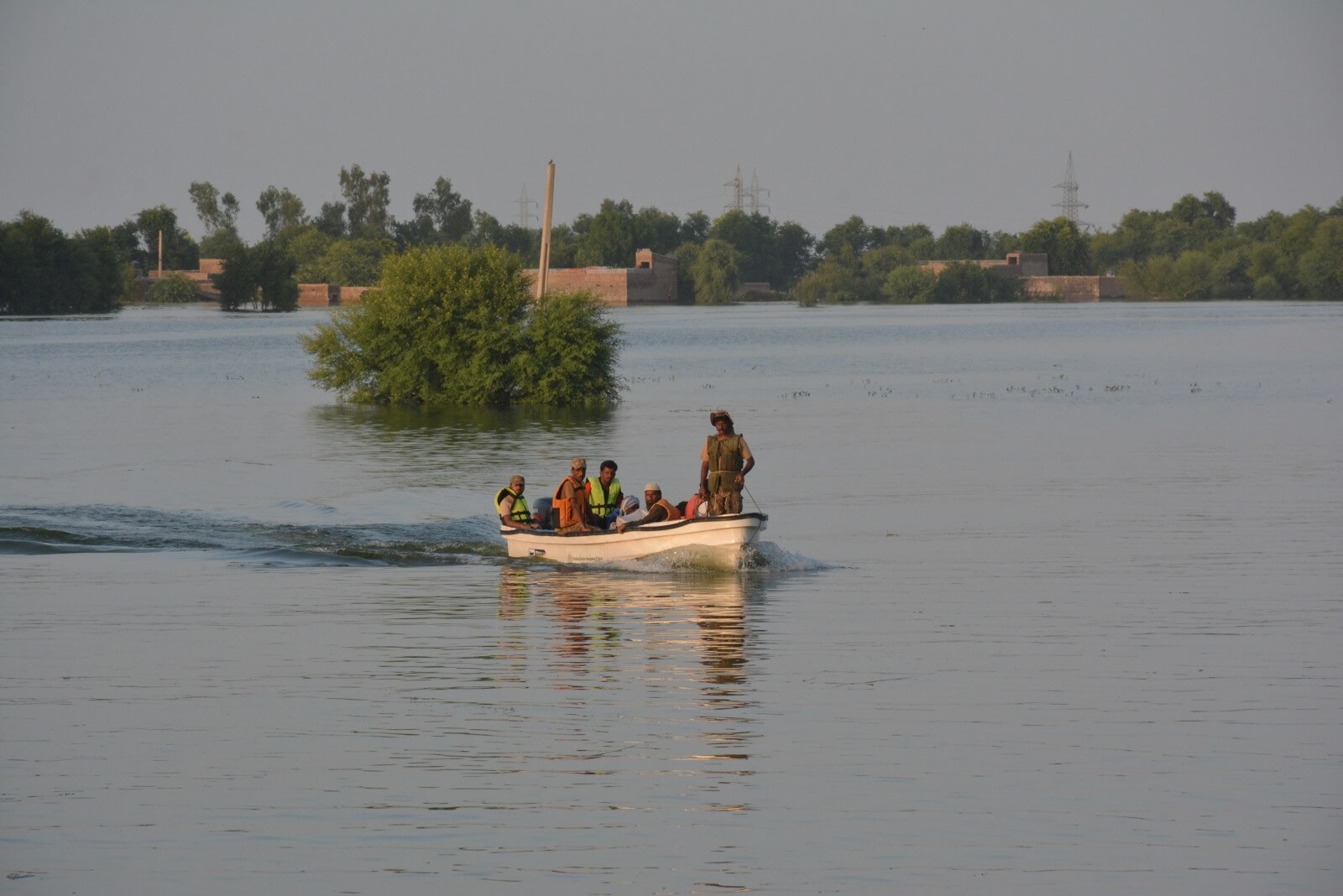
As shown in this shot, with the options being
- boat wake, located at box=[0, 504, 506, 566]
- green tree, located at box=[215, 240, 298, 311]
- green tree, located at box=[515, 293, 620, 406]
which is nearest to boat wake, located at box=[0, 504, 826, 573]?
boat wake, located at box=[0, 504, 506, 566]

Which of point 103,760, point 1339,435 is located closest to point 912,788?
point 103,760

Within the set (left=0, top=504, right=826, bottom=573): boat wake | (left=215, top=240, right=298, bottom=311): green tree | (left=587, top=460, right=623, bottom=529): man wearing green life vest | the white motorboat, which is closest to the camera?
the white motorboat

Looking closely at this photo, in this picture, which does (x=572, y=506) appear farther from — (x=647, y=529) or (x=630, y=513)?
(x=647, y=529)

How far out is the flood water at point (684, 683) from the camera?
434 inches

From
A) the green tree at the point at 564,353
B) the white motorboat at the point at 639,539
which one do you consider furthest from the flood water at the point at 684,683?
the green tree at the point at 564,353

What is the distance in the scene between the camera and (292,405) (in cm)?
5622

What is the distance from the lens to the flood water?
11.0 m

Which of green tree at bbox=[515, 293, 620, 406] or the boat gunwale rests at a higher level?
green tree at bbox=[515, 293, 620, 406]

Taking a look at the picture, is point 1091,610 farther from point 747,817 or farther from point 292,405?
point 292,405

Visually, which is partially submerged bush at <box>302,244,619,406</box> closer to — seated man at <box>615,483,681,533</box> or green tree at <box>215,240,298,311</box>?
seated man at <box>615,483,681,533</box>

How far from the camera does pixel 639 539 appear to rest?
22203 mm

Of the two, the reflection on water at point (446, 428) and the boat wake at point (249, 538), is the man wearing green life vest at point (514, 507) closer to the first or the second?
the boat wake at point (249, 538)

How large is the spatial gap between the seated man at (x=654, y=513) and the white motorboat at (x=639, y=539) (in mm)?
95

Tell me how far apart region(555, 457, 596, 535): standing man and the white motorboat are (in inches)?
6.2
